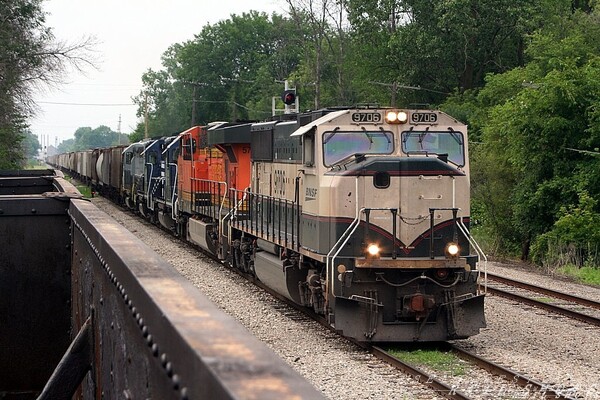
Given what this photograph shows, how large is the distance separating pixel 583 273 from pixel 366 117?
10.8m

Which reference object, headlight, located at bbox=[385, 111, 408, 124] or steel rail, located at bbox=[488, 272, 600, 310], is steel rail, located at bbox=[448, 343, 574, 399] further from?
steel rail, located at bbox=[488, 272, 600, 310]

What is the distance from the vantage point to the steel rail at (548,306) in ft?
43.9

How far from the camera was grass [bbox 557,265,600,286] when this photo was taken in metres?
19.7

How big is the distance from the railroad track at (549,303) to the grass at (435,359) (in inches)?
139

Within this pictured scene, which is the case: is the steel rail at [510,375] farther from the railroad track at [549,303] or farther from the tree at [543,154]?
the tree at [543,154]

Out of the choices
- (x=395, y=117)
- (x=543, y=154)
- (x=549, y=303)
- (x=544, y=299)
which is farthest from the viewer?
(x=543, y=154)

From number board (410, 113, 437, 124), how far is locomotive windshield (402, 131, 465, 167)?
18cm

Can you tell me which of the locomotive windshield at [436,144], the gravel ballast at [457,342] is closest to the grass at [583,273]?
the gravel ballast at [457,342]

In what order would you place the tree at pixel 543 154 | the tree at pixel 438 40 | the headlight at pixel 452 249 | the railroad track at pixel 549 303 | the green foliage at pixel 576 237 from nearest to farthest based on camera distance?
1. the headlight at pixel 452 249
2. the railroad track at pixel 549 303
3. the green foliage at pixel 576 237
4. the tree at pixel 543 154
5. the tree at pixel 438 40

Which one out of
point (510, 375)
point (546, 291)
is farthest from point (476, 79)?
point (510, 375)

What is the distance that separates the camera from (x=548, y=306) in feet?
47.6

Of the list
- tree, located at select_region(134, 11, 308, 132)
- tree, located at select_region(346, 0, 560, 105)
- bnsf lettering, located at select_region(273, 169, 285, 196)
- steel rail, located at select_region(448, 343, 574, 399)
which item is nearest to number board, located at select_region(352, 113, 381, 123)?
bnsf lettering, located at select_region(273, 169, 285, 196)

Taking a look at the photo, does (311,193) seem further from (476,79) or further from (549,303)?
(476,79)

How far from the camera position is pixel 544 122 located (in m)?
23.9
